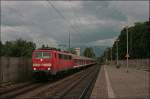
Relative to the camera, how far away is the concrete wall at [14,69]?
26.4 metres

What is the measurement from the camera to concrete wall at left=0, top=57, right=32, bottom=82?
2638 cm

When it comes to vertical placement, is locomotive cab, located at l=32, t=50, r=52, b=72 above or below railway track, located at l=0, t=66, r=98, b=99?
above

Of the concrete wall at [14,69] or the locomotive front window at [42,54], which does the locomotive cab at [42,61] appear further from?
the concrete wall at [14,69]

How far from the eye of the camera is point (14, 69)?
2905 centimetres

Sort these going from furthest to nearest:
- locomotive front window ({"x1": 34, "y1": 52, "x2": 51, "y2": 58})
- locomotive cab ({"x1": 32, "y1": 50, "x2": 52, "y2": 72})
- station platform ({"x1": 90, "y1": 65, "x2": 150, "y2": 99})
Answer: locomotive front window ({"x1": 34, "y1": 52, "x2": 51, "y2": 58}), locomotive cab ({"x1": 32, "y1": 50, "x2": 52, "y2": 72}), station platform ({"x1": 90, "y1": 65, "x2": 150, "y2": 99})

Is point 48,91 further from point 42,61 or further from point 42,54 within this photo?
point 42,54

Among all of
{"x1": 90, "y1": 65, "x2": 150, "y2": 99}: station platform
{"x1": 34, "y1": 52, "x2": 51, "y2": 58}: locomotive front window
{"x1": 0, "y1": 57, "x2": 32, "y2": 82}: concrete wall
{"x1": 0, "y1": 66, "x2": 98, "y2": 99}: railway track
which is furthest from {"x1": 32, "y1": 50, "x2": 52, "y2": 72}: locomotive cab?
{"x1": 90, "y1": 65, "x2": 150, "y2": 99}: station platform

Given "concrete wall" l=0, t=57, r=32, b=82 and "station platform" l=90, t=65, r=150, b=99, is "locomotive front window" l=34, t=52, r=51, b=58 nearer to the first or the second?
"concrete wall" l=0, t=57, r=32, b=82

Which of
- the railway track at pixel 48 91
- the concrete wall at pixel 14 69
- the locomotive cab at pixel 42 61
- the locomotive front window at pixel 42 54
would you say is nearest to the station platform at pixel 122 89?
the railway track at pixel 48 91

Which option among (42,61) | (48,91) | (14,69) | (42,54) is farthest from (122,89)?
(42,54)

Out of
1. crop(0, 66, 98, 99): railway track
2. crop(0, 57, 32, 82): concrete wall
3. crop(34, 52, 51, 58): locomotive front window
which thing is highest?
crop(34, 52, 51, 58): locomotive front window

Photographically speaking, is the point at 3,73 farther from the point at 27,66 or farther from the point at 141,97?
the point at 141,97

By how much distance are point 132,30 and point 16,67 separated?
11169 cm

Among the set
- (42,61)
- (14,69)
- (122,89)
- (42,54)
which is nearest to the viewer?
(122,89)
